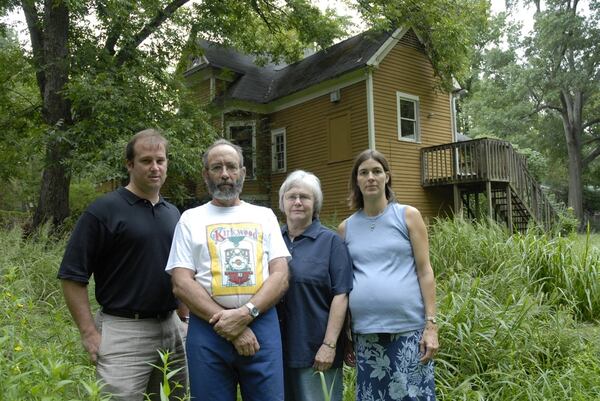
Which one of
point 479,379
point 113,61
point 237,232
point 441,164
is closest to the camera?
point 237,232

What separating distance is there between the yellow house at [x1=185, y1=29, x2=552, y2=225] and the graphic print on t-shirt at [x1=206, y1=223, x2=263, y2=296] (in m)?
11.9

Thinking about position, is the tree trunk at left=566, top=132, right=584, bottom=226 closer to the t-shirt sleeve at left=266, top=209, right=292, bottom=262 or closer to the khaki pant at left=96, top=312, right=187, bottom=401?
the t-shirt sleeve at left=266, top=209, right=292, bottom=262

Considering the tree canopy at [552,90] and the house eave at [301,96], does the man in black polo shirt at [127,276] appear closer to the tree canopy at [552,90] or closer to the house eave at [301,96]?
the house eave at [301,96]

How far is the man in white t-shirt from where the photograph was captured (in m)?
2.34

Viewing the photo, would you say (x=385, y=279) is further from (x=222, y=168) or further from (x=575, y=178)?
(x=575, y=178)

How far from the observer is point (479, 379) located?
12.6ft

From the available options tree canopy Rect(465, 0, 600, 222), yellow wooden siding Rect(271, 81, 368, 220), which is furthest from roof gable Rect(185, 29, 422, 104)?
tree canopy Rect(465, 0, 600, 222)

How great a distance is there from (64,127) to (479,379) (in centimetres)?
1037

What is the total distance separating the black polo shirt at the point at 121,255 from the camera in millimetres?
2582

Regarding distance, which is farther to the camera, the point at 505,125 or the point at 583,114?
the point at 583,114

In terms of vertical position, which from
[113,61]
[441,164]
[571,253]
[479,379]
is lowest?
[479,379]

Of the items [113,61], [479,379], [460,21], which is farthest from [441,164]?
[479,379]

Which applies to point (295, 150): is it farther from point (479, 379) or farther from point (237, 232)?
point (237, 232)

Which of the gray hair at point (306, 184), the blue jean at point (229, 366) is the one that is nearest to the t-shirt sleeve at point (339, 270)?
the gray hair at point (306, 184)
